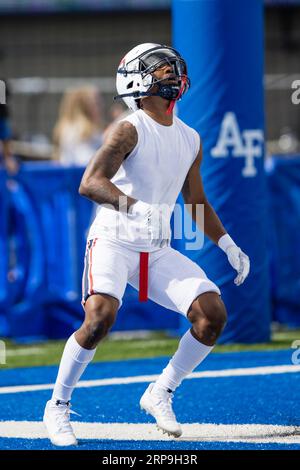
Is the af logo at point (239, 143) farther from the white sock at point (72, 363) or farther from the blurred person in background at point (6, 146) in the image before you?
the white sock at point (72, 363)

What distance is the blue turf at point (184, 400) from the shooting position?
5652 mm

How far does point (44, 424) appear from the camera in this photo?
589 centimetres

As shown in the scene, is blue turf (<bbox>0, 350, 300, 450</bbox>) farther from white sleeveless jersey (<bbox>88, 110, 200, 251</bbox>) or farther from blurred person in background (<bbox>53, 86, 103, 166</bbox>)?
blurred person in background (<bbox>53, 86, 103, 166</bbox>)

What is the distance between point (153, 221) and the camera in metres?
5.52

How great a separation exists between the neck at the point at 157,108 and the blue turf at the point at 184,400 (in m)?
1.59

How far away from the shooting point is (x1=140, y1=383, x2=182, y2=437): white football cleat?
5.72 m

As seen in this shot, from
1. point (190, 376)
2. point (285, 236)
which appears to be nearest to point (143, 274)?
point (190, 376)

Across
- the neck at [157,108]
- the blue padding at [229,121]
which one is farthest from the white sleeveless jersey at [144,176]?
the blue padding at [229,121]

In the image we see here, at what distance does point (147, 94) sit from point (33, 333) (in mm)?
4360

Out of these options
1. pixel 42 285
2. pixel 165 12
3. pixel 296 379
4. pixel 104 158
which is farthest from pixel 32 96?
pixel 104 158

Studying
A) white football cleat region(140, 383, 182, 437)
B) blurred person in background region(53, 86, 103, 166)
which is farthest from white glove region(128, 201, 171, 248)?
blurred person in background region(53, 86, 103, 166)

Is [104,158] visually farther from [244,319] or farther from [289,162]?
[289,162]

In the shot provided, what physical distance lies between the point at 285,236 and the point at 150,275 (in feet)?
14.7

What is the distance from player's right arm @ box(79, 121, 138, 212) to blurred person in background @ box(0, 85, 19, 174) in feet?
13.8
